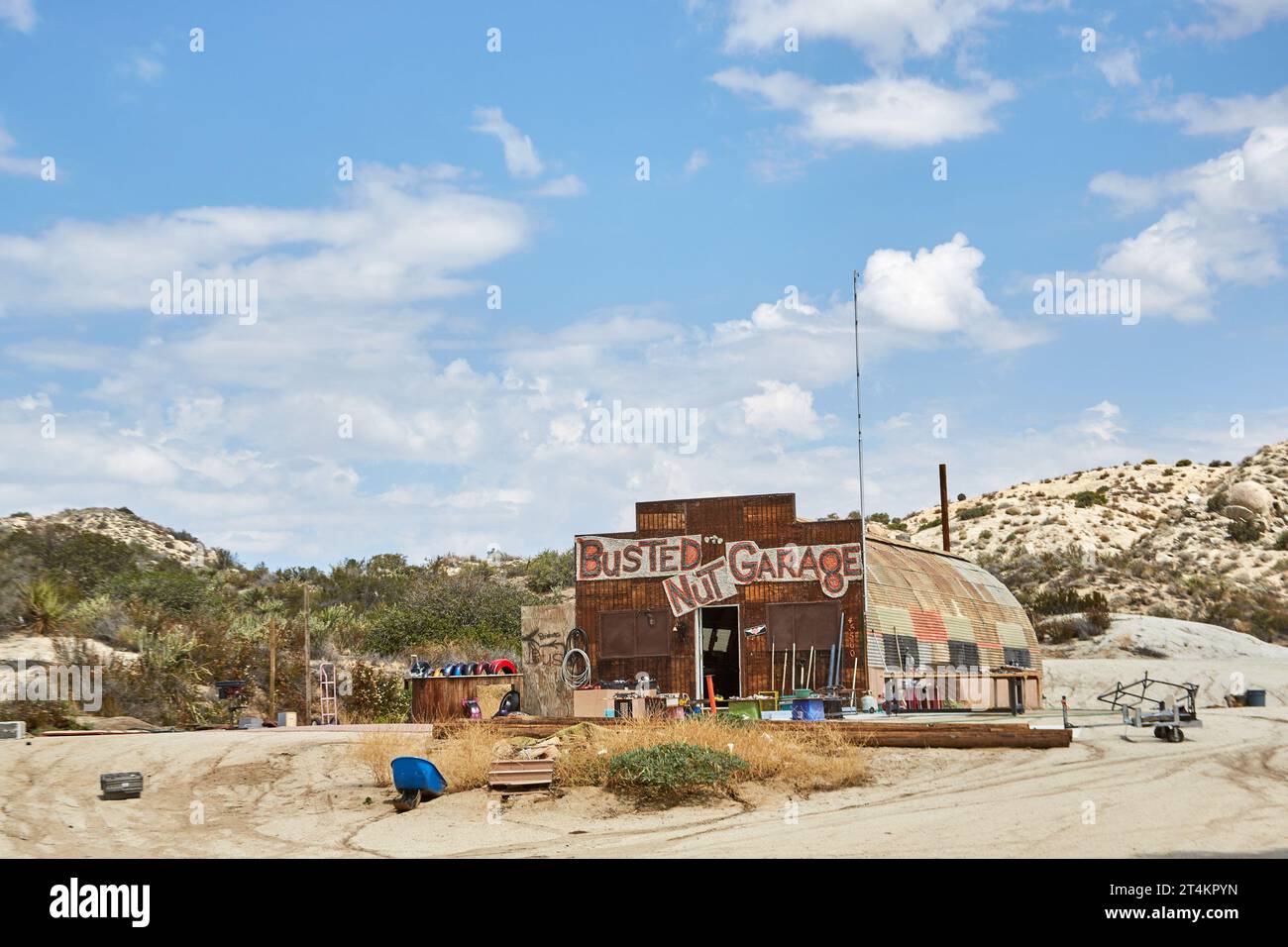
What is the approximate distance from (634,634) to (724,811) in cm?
1696

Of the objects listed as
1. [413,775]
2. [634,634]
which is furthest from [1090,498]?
[413,775]

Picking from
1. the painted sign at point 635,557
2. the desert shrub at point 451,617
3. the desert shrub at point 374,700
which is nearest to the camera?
the painted sign at point 635,557

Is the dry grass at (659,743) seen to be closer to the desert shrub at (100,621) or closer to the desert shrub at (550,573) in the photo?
the desert shrub at (100,621)

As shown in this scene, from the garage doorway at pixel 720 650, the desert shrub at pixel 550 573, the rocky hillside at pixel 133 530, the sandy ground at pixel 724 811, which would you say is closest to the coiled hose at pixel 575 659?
the garage doorway at pixel 720 650

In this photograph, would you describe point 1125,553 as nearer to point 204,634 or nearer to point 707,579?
point 707,579

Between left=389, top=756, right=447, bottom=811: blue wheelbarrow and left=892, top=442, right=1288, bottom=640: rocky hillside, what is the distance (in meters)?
51.6

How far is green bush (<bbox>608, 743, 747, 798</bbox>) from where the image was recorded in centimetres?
2067

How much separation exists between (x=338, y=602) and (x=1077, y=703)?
4176 cm

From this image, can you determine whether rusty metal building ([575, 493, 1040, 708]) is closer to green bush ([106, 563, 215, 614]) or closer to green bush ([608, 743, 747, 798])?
green bush ([608, 743, 747, 798])

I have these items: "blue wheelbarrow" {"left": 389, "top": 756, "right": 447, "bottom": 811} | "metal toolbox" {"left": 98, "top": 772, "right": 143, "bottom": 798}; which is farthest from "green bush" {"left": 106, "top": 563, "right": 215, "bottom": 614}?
"blue wheelbarrow" {"left": 389, "top": 756, "right": 447, "bottom": 811}

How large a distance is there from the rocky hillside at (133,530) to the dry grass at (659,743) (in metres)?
65.8

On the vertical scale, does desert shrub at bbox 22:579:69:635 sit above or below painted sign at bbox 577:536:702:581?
Result: below

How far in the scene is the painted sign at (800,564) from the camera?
35250 mm
